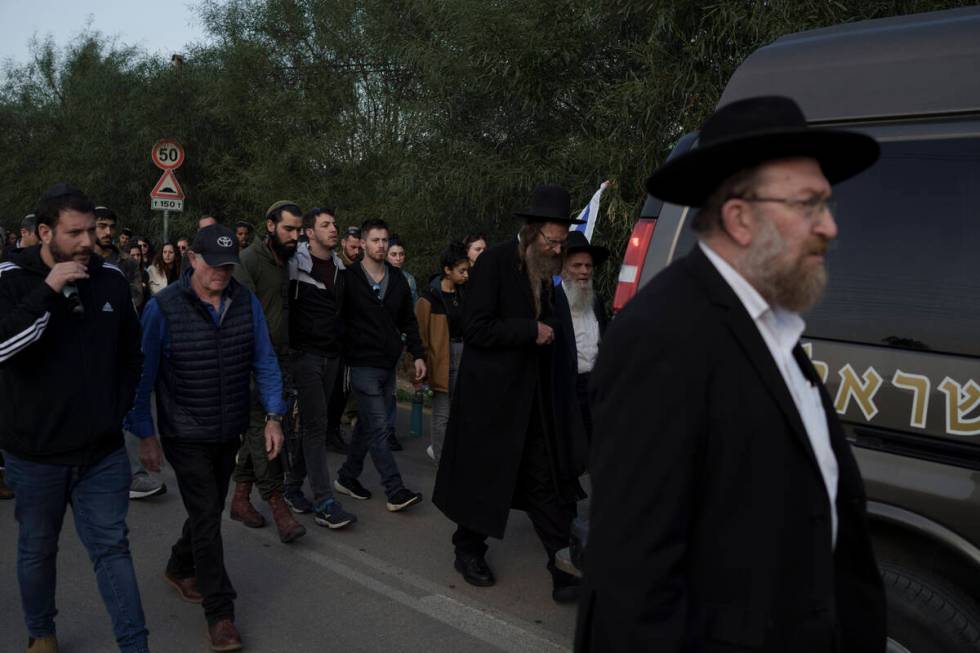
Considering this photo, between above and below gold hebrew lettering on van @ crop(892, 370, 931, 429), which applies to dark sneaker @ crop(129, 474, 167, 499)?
below

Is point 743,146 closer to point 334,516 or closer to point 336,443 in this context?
point 334,516

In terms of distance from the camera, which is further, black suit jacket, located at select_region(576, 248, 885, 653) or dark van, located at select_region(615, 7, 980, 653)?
dark van, located at select_region(615, 7, 980, 653)

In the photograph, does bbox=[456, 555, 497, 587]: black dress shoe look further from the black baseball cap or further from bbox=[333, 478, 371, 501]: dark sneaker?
the black baseball cap

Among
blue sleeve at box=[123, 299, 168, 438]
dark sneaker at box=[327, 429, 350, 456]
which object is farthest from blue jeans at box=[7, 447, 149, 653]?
dark sneaker at box=[327, 429, 350, 456]

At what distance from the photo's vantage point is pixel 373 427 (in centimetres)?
660

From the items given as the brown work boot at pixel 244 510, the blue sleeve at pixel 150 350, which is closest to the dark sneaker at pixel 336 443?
the brown work boot at pixel 244 510

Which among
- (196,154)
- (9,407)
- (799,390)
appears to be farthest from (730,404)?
(196,154)

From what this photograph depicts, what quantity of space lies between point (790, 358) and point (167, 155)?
13410 mm

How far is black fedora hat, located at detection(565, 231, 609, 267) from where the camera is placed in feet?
20.3

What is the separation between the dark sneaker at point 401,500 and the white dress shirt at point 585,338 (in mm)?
1460

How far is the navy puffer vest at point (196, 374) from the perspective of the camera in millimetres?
4480

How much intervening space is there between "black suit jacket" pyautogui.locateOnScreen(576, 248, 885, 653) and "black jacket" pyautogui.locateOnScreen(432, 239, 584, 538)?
3.20 m

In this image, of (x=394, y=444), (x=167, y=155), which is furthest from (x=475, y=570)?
(x=167, y=155)

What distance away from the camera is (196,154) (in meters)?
22.1
